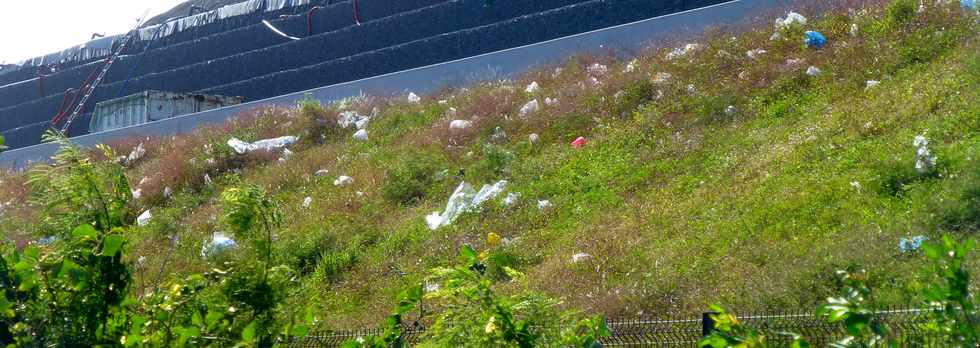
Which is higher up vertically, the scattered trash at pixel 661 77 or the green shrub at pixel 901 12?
the green shrub at pixel 901 12

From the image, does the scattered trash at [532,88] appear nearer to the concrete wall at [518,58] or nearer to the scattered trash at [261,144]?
the concrete wall at [518,58]

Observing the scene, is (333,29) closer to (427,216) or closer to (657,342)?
(427,216)

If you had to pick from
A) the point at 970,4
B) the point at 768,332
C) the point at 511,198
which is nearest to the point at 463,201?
the point at 511,198

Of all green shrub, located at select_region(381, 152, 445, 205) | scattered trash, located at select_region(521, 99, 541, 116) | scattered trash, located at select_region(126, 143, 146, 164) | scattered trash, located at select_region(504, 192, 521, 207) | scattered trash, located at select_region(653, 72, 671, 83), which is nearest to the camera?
scattered trash, located at select_region(504, 192, 521, 207)

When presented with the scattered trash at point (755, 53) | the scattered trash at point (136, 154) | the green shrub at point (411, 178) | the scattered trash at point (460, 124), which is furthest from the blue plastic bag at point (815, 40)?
the scattered trash at point (136, 154)

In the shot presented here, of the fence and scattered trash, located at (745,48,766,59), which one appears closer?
the fence

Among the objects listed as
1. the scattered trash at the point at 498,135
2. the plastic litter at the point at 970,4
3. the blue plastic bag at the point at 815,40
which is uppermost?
the plastic litter at the point at 970,4

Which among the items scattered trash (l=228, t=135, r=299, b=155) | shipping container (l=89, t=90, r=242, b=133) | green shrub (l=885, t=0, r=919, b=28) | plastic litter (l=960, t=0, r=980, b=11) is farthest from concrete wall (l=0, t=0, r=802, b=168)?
plastic litter (l=960, t=0, r=980, b=11)

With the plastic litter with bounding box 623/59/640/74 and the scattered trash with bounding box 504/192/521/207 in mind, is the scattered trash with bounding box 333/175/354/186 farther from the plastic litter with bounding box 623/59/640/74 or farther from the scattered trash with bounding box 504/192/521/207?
the plastic litter with bounding box 623/59/640/74
